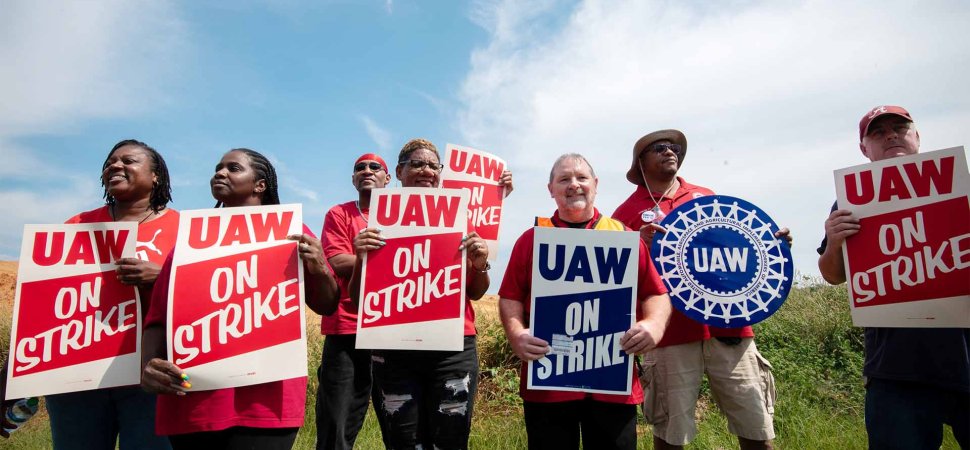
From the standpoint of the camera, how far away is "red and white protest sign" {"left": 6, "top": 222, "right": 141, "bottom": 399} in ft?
9.36

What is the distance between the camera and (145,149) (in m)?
3.32

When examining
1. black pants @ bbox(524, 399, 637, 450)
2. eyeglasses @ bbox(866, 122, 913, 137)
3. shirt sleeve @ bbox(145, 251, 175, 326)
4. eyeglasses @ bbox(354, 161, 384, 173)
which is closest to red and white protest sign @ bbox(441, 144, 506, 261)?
eyeglasses @ bbox(354, 161, 384, 173)

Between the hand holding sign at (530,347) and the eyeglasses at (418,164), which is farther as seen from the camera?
the eyeglasses at (418,164)

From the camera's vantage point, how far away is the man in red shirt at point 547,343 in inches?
112

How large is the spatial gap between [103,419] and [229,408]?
90cm

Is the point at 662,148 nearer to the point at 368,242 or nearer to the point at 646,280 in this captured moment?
the point at 646,280

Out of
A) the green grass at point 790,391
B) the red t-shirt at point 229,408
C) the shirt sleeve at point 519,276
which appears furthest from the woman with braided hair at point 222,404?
the green grass at point 790,391

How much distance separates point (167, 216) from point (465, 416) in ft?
6.49

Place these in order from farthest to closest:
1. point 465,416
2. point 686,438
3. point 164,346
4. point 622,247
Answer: point 686,438 → point 465,416 → point 622,247 → point 164,346

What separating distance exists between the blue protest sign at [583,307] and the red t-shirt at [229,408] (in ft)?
3.61

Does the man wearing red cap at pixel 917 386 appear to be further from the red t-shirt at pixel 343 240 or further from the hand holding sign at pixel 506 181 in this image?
the red t-shirt at pixel 343 240

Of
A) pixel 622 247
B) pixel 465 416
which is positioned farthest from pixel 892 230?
pixel 465 416

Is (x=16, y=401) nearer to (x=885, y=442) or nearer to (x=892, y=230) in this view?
(x=885, y=442)

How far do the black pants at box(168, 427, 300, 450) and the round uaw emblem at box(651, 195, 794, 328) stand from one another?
2.19 meters
